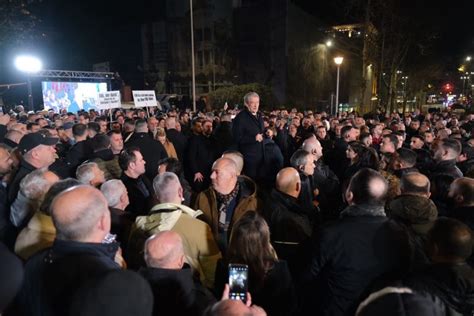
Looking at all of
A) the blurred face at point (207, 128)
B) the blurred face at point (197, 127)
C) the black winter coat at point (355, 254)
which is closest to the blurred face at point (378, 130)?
the blurred face at point (207, 128)

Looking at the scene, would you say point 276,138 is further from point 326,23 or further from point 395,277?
point 326,23

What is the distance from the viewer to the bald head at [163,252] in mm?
2277

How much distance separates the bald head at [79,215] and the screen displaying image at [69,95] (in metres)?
19.5

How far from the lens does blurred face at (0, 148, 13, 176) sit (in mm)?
4887

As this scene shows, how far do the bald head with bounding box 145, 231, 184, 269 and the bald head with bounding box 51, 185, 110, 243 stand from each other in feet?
1.07

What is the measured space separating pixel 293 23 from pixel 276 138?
26.5 meters

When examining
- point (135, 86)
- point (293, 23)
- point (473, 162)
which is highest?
point (293, 23)

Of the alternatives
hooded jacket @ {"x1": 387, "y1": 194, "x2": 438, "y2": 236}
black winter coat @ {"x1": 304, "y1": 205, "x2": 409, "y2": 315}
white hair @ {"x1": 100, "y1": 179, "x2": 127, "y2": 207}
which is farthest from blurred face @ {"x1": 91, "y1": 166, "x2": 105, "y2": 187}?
hooded jacket @ {"x1": 387, "y1": 194, "x2": 438, "y2": 236}

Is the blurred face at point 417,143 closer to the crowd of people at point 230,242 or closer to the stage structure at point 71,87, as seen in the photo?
the crowd of people at point 230,242

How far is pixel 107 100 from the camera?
11.4 m

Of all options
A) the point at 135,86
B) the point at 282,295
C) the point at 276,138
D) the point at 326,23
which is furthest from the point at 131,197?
the point at 326,23

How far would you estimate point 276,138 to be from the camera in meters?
8.95

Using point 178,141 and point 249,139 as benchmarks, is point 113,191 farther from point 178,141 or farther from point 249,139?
point 178,141

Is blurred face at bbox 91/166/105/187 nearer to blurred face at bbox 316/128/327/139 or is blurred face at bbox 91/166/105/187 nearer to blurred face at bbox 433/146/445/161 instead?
blurred face at bbox 433/146/445/161
